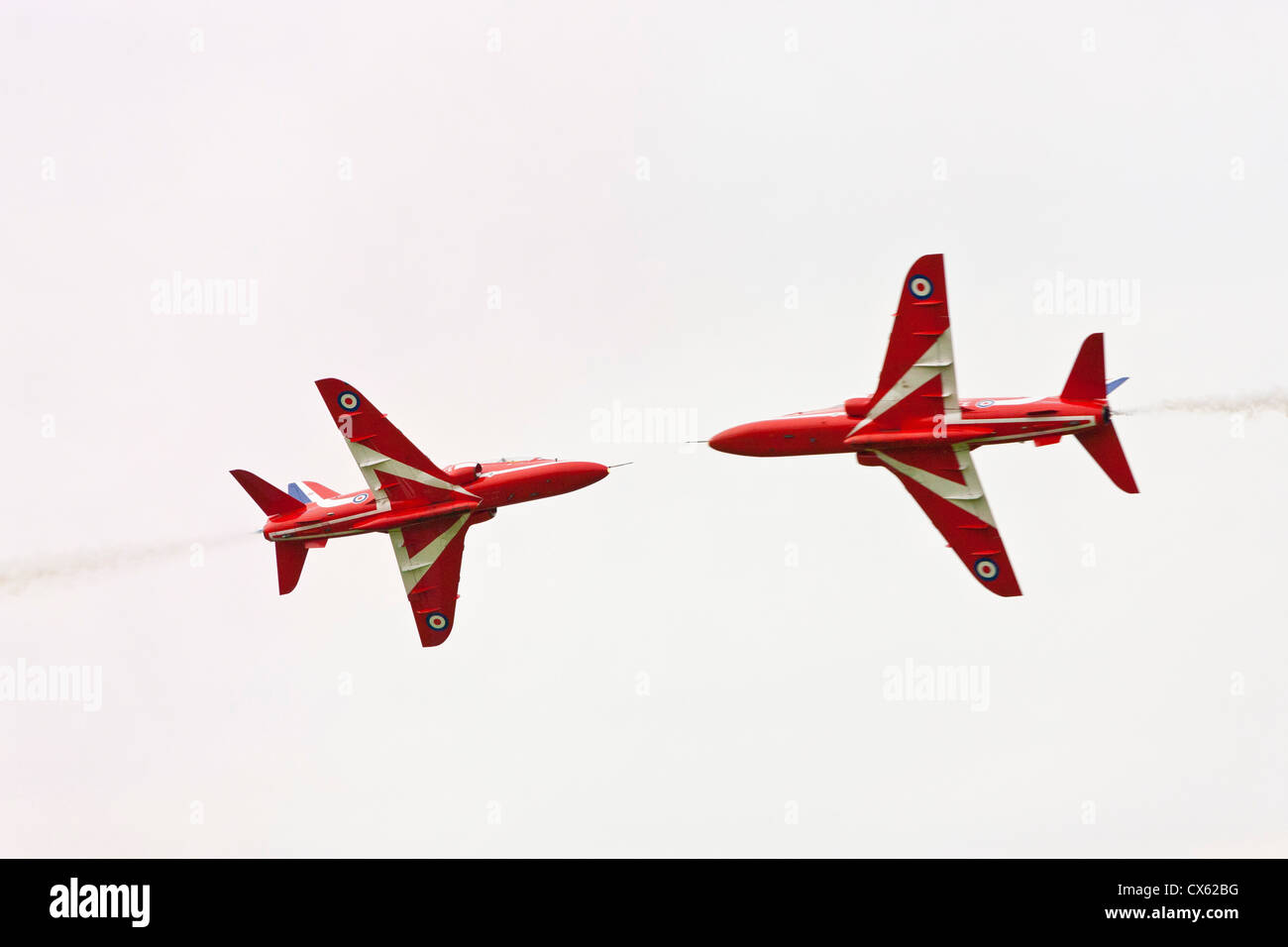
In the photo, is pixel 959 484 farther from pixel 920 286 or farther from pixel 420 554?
pixel 420 554

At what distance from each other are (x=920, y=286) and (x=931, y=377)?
3094mm

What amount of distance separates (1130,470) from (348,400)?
26.9 m

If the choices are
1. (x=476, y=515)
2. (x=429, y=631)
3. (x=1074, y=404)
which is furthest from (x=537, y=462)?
(x=1074, y=404)

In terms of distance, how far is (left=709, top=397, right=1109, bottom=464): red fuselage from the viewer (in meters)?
64.8

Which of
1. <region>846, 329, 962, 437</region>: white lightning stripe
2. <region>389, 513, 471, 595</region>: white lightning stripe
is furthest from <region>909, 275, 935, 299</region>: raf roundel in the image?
<region>389, 513, 471, 595</region>: white lightning stripe

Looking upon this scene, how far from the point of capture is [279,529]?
7031cm

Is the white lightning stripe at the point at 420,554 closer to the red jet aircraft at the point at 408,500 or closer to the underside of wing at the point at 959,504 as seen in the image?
the red jet aircraft at the point at 408,500

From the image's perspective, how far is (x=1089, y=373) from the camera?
64.8 meters

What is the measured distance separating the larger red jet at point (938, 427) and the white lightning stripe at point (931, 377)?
0.03 m

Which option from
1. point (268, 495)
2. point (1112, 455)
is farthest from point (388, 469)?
point (1112, 455)
